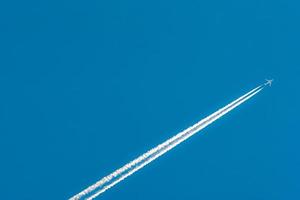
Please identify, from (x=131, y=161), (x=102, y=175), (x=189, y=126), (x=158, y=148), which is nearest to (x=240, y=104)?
(x=189, y=126)

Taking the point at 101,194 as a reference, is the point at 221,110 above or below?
above

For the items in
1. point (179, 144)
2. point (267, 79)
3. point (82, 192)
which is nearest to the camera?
point (82, 192)

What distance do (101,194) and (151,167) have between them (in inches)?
22.4

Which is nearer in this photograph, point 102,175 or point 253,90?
point 102,175

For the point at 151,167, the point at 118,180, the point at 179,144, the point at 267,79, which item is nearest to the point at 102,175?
the point at 118,180

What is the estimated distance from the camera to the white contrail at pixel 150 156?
4094 millimetres

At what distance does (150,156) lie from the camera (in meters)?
4.25

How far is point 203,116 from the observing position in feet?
14.5

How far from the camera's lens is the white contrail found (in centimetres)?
409

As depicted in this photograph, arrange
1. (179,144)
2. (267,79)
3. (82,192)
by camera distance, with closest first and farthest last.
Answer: (82,192) < (179,144) < (267,79)

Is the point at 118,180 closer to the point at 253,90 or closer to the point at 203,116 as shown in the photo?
the point at 203,116

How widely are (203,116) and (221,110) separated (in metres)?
0.22

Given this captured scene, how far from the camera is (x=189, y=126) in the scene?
4.38 m

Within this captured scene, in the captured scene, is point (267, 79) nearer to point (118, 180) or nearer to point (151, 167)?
point (151, 167)
